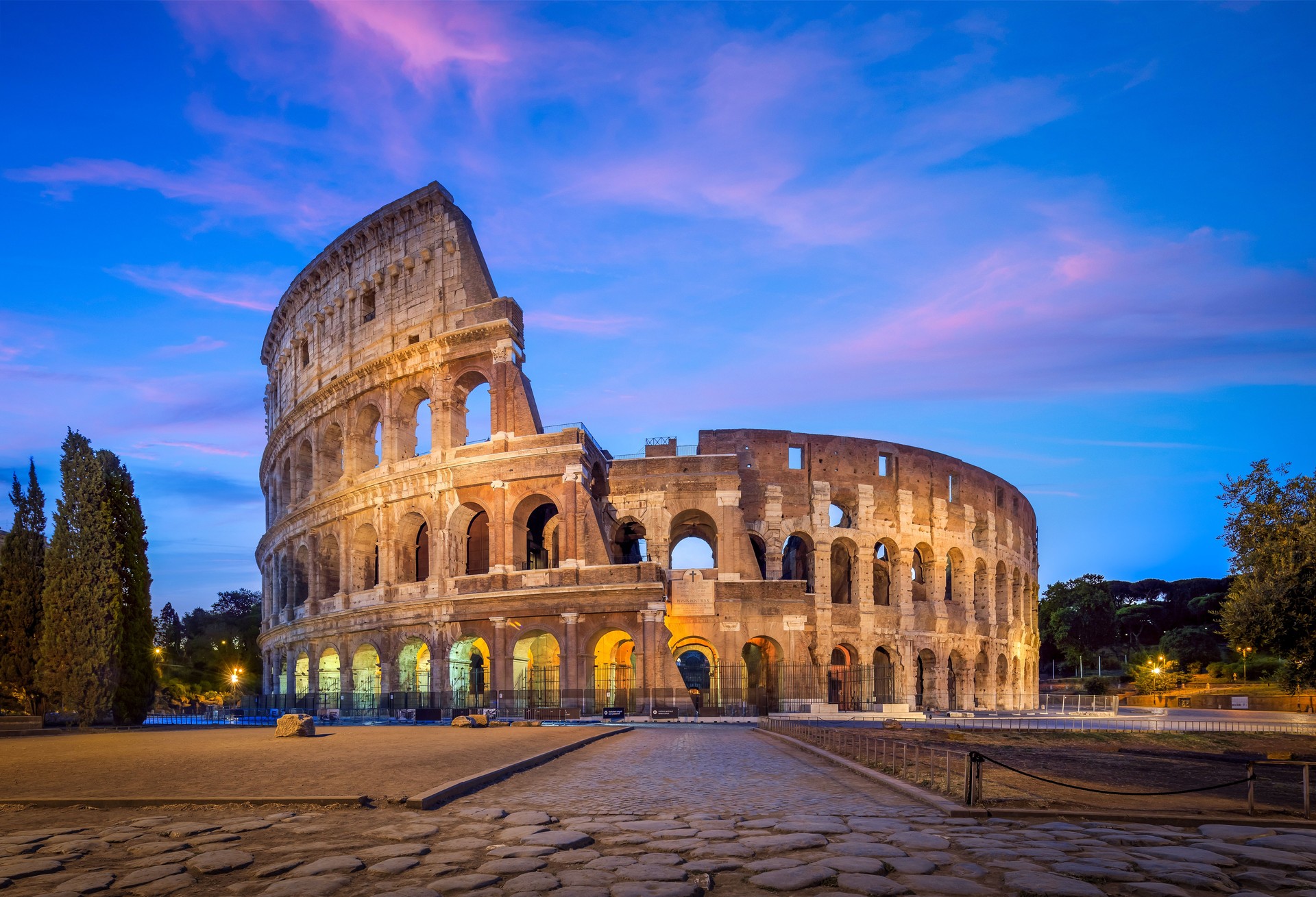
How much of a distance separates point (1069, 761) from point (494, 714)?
1719 centimetres

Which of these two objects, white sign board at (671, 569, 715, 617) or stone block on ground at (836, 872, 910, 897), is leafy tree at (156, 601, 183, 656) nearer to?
white sign board at (671, 569, 715, 617)

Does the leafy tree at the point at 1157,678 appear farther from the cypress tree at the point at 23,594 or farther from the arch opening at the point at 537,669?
the cypress tree at the point at 23,594

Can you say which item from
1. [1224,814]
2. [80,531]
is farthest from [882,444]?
[1224,814]

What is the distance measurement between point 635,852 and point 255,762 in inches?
336

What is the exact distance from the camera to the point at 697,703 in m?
39.3

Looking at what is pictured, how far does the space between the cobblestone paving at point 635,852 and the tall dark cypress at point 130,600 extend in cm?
2148

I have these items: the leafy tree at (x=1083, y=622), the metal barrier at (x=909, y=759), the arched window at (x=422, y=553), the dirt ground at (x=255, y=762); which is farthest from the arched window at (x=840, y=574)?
the leafy tree at (x=1083, y=622)

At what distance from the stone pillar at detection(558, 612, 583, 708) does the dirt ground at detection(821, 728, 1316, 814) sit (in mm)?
12040

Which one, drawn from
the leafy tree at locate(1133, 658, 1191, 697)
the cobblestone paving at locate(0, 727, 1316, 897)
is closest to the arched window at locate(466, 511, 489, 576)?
the cobblestone paving at locate(0, 727, 1316, 897)

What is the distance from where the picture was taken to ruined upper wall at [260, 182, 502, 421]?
1430 inches

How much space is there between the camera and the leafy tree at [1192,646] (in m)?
75.8

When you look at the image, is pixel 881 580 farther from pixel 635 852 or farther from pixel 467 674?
pixel 635 852

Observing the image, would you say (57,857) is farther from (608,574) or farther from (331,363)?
(331,363)

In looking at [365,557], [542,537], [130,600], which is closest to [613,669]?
[542,537]
